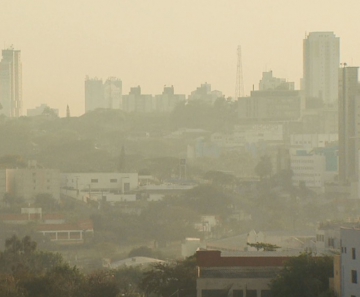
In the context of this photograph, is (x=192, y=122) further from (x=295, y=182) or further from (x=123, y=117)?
(x=295, y=182)

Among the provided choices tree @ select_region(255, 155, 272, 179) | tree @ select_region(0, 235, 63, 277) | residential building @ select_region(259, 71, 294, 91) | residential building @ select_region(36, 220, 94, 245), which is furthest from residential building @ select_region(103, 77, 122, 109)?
tree @ select_region(0, 235, 63, 277)

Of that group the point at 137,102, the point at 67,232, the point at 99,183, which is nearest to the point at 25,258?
the point at 67,232

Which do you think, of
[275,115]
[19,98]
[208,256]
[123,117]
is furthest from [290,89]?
[208,256]

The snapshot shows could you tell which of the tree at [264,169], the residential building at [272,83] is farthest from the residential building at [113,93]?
the tree at [264,169]

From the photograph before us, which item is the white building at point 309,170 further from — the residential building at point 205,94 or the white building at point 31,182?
the residential building at point 205,94

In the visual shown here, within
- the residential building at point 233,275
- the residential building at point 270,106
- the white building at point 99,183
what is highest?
the residential building at point 270,106

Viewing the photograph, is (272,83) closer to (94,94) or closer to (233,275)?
(94,94)
